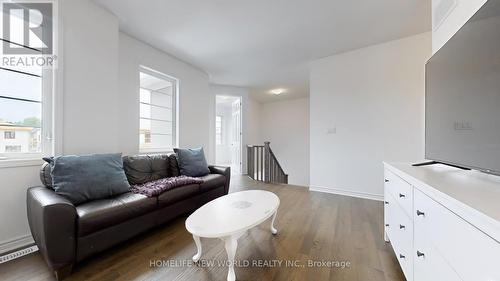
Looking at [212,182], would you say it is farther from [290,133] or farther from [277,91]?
[290,133]

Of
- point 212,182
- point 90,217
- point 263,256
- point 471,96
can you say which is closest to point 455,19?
point 471,96

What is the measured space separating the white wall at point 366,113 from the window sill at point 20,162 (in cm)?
375

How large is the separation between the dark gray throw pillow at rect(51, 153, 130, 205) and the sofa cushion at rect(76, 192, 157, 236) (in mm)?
83

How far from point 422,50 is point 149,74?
4.18m

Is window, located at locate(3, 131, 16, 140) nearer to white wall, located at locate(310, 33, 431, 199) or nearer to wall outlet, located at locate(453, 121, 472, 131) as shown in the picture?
wall outlet, located at locate(453, 121, 472, 131)

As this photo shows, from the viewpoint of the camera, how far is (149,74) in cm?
314

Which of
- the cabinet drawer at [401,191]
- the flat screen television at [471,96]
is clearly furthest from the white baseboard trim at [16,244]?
the flat screen television at [471,96]

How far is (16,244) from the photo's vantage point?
65.1 inches

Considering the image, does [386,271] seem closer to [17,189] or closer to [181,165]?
[181,165]

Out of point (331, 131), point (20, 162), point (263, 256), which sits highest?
point (331, 131)

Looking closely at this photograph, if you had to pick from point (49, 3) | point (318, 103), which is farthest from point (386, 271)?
point (49, 3)

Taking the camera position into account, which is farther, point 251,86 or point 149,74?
point 251,86

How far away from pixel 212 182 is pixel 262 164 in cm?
278

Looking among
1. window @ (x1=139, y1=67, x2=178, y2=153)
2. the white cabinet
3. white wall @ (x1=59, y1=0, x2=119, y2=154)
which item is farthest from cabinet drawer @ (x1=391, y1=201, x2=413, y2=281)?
window @ (x1=139, y1=67, x2=178, y2=153)
